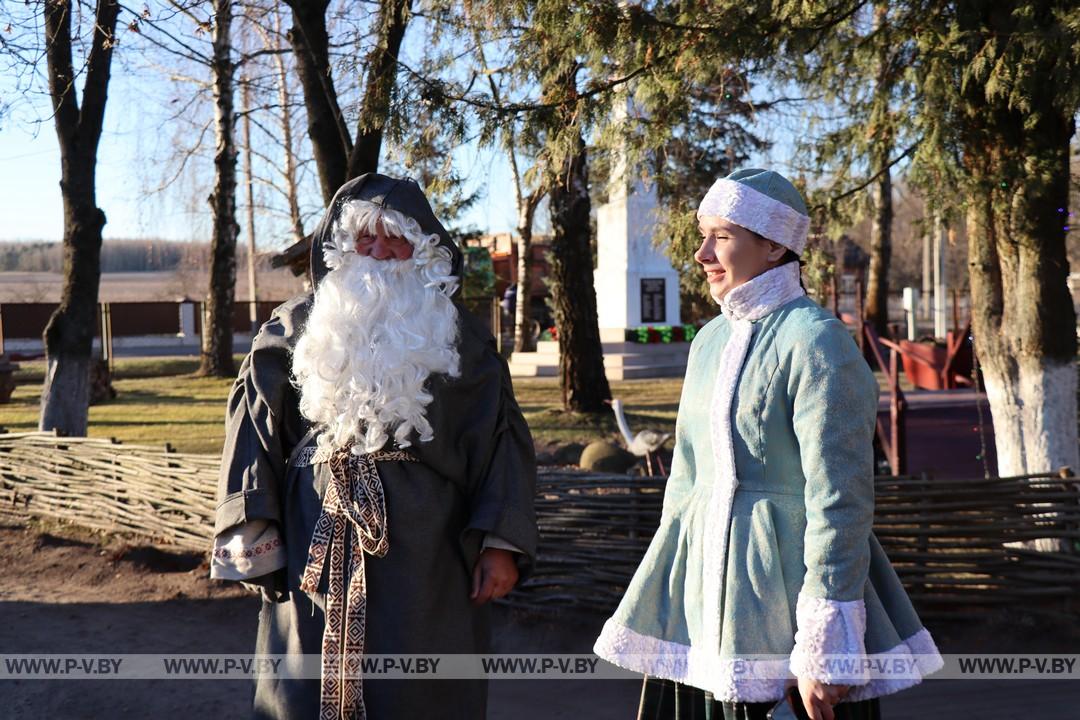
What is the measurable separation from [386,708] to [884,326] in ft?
69.4

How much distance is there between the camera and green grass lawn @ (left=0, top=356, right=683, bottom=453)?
1137 centimetres

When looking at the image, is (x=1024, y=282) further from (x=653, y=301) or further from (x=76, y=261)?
(x=653, y=301)

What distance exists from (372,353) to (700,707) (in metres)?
1.29

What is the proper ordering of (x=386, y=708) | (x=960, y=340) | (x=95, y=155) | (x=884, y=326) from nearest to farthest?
(x=386, y=708), (x=95, y=155), (x=960, y=340), (x=884, y=326)

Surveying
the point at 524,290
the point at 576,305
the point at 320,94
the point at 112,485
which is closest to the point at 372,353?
the point at 112,485

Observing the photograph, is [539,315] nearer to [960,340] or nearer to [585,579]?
[960,340]

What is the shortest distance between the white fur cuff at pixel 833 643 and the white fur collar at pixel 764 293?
2.22 ft

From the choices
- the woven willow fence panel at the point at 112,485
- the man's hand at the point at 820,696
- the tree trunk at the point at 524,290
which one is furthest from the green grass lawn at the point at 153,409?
the man's hand at the point at 820,696

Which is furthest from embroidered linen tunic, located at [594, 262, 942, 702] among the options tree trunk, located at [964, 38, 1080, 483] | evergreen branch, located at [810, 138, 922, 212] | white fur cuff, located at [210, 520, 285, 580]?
evergreen branch, located at [810, 138, 922, 212]

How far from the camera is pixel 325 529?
2.96 meters

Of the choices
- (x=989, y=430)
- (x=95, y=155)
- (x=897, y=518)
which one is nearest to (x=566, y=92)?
(x=897, y=518)

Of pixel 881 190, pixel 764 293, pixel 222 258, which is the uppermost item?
pixel 881 190

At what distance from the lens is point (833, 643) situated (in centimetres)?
224

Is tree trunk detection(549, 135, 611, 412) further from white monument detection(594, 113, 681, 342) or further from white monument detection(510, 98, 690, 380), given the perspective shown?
white monument detection(594, 113, 681, 342)
